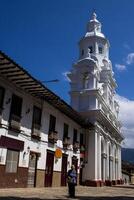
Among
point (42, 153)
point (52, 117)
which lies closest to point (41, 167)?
point (42, 153)

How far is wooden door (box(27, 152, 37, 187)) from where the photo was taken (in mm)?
19094

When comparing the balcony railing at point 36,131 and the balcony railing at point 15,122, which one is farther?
the balcony railing at point 36,131

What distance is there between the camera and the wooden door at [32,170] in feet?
62.6

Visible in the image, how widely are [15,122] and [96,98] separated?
1508 cm

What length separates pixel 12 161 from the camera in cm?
1709

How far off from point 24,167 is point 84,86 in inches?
651

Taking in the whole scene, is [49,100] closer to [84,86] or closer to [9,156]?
[9,156]

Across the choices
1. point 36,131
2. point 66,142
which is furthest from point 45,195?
point 66,142

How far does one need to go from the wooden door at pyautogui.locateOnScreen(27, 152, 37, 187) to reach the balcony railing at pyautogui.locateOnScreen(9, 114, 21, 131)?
2.56 meters

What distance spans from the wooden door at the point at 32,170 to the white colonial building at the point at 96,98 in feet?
34.7

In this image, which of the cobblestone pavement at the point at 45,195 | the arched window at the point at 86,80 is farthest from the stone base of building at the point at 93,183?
the cobblestone pavement at the point at 45,195

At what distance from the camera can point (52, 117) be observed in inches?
900

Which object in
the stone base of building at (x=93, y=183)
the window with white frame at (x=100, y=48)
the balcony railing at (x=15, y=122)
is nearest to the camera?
the balcony railing at (x=15, y=122)

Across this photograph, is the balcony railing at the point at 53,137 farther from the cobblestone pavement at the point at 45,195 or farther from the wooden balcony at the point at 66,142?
the cobblestone pavement at the point at 45,195
